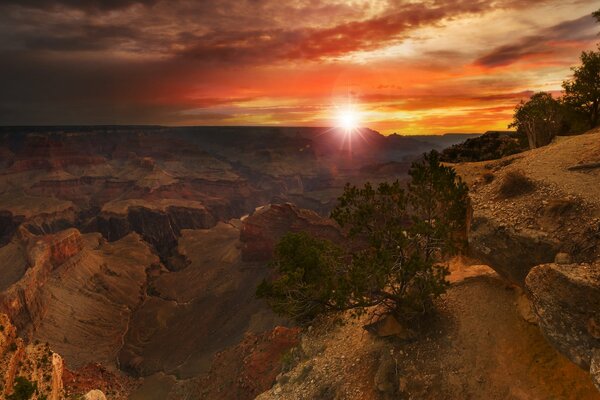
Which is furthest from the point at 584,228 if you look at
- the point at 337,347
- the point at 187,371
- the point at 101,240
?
the point at 101,240

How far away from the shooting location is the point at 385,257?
21.0 m

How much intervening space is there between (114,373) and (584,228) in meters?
66.0

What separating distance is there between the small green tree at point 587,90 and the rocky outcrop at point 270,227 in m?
54.8

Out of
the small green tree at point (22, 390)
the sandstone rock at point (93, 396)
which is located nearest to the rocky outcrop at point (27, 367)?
the small green tree at point (22, 390)

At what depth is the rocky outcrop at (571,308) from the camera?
13922 mm

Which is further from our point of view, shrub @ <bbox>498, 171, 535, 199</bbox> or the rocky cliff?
shrub @ <bbox>498, 171, 535, 199</bbox>

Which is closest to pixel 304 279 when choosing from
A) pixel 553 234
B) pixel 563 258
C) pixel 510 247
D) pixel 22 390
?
pixel 510 247

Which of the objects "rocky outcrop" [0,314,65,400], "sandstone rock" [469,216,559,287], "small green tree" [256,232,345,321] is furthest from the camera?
"rocky outcrop" [0,314,65,400]

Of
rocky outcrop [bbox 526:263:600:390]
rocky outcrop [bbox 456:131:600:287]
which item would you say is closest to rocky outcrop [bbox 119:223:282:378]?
rocky outcrop [bbox 456:131:600:287]

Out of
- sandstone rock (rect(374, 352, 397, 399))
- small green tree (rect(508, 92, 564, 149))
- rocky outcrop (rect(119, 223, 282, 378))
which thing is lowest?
rocky outcrop (rect(119, 223, 282, 378))

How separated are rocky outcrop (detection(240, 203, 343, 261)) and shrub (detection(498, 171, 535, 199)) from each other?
67003 millimetres

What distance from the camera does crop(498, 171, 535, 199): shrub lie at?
69.6 ft

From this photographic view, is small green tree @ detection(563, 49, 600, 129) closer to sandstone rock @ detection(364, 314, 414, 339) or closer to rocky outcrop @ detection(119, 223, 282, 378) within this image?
sandstone rock @ detection(364, 314, 414, 339)

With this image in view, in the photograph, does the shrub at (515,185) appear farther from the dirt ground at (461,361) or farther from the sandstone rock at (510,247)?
the dirt ground at (461,361)
